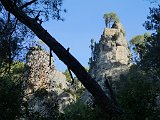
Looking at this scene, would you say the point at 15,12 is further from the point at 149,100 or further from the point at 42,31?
the point at 149,100

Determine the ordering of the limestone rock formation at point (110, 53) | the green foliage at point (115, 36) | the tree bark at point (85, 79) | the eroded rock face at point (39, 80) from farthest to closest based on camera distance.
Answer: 1. the green foliage at point (115, 36)
2. the limestone rock formation at point (110, 53)
3. the eroded rock face at point (39, 80)
4. the tree bark at point (85, 79)

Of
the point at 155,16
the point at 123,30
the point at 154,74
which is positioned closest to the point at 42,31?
Result: the point at 155,16

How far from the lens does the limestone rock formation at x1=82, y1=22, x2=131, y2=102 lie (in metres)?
79.9

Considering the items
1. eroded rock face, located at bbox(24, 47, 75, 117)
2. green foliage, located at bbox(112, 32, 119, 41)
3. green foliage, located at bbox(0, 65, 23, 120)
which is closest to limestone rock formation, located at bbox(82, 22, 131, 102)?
green foliage, located at bbox(112, 32, 119, 41)

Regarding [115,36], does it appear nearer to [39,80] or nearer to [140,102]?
[39,80]

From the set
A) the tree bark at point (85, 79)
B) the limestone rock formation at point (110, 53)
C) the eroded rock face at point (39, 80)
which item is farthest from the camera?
the limestone rock formation at point (110, 53)

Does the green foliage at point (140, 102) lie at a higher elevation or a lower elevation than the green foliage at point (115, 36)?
lower

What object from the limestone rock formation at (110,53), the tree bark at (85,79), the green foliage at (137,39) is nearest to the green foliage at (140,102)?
the tree bark at (85,79)

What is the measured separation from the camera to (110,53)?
87.2m

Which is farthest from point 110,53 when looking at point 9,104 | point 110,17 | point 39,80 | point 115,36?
point 9,104

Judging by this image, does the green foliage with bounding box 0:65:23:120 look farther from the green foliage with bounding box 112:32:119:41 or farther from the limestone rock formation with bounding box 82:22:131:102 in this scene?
the green foliage with bounding box 112:32:119:41

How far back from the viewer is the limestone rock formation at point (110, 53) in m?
79.9

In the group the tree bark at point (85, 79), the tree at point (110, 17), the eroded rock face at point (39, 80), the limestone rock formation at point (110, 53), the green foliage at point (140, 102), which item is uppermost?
the tree at point (110, 17)

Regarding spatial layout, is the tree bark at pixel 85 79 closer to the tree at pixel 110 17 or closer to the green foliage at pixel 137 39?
the green foliage at pixel 137 39
